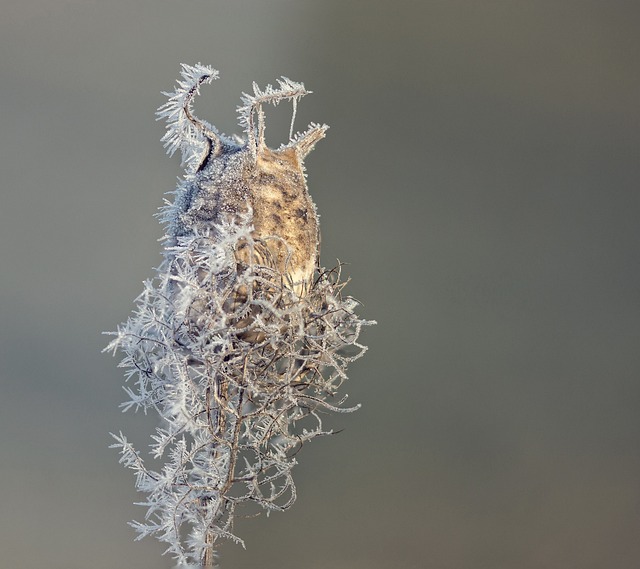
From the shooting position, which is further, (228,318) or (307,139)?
(307,139)

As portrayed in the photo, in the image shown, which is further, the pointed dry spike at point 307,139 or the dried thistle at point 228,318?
the pointed dry spike at point 307,139

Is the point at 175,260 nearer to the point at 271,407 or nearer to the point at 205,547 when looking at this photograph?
the point at 271,407

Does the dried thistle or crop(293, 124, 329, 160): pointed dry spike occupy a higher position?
crop(293, 124, 329, 160): pointed dry spike

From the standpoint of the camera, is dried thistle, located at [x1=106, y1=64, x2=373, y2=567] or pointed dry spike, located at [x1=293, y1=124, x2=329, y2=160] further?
pointed dry spike, located at [x1=293, y1=124, x2=329, y2=160]

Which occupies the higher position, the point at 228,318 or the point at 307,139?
the point at 307,139

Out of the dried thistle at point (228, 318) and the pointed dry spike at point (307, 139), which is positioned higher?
the pointed dry spike at point (307, 139)

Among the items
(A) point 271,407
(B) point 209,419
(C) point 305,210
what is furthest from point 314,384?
(C) point 305,210
